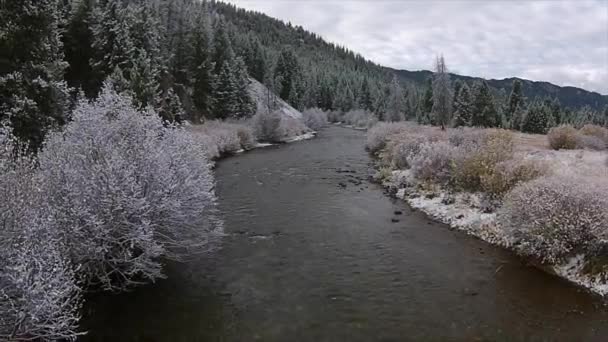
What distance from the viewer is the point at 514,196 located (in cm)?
2209

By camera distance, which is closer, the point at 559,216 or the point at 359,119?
the point at 559,216

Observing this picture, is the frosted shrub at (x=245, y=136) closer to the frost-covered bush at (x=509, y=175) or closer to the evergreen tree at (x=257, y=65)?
the frost-covered bush at (x=509, y=175)

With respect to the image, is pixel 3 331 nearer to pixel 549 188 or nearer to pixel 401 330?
pixel 401 330

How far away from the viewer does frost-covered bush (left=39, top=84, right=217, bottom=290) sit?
1484 centimetres

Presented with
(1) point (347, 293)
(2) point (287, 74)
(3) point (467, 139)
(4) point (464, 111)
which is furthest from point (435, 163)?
(2) point (287, 74)

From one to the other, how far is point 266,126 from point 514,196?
48.2 metres

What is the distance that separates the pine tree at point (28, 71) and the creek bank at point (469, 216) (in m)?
24.0

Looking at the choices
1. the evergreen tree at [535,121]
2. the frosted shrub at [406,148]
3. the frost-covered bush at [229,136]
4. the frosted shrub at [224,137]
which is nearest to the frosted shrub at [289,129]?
the frost-covered bush at [229,136]

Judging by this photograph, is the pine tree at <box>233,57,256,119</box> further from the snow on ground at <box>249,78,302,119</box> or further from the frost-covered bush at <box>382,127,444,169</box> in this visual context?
the frost-covered bush at <box>382,127,444,169</box>

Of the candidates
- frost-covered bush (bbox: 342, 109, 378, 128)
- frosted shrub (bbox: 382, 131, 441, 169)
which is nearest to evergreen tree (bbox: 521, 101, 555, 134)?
frost-covered bush (bbox: 342, 109, 378, 128)

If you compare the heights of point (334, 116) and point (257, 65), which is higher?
point (257, 65)

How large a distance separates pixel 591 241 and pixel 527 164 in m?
8.21

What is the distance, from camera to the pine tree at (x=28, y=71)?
82.1ft

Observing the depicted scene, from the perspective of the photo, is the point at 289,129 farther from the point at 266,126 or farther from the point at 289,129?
the point at 266,126
